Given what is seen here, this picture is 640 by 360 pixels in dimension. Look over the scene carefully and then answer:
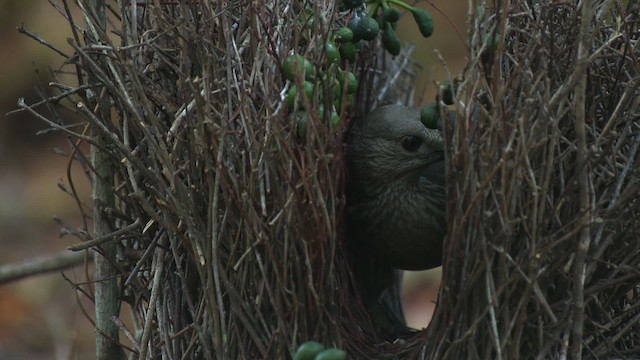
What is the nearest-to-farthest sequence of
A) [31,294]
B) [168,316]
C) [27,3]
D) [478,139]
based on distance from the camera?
[478,139] → [168,316] → [31,294] → [27,3]

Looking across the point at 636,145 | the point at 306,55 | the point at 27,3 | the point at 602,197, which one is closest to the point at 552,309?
the point at 602,197

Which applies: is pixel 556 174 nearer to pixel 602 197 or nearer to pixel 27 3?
pixel 602 197

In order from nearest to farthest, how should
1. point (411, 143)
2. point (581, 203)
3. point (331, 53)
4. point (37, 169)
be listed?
1. point (581, 203)
2. point (331, 53)
3. point (411, 143)
4. point (37, 169)

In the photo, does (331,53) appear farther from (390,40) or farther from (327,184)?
(390,40)

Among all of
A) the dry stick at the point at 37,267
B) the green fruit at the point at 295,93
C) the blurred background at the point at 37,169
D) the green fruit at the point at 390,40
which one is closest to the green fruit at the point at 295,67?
the green fruit at the point at 295,93

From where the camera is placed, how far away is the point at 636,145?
1444 millimetres

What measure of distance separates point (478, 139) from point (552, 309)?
0.90ft

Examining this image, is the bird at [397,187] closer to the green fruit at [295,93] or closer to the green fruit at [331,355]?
the green fruit at [295,93]

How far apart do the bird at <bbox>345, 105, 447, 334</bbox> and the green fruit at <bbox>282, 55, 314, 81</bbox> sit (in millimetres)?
317

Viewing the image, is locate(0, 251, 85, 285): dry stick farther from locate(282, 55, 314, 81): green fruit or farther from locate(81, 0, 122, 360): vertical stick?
locate(282, 55, 314, 81): green fruit

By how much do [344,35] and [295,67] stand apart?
0.19 metres

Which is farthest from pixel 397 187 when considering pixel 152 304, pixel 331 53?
pixel 152 304

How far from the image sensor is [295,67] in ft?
4.48

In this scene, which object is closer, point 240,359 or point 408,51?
point 240,359
